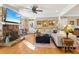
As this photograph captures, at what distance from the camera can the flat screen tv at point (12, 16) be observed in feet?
9.62

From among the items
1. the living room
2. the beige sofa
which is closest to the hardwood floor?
the living room

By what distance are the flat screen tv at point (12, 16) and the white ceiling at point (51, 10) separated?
0.11m

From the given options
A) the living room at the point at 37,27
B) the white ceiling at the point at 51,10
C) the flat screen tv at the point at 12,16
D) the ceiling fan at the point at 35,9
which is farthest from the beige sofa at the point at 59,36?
the flat screen tv at the point at 12,16

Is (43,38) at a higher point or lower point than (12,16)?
lower

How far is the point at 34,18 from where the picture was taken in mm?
3055

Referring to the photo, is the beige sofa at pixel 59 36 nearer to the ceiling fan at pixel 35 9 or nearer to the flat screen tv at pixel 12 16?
the ceiling fan at pixel 35 9

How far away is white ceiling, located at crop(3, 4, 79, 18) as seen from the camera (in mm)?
2957

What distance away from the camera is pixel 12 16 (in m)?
3.00

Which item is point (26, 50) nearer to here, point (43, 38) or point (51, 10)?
point (43, 38)

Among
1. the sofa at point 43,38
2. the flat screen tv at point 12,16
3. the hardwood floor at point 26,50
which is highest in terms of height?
the flat screen tv at point 12,16

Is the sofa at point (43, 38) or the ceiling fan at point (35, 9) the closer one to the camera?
the ceiling fan at point (35, 9)

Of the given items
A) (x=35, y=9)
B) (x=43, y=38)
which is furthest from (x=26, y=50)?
(x=35, y=9)

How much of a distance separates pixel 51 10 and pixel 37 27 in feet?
1.67
